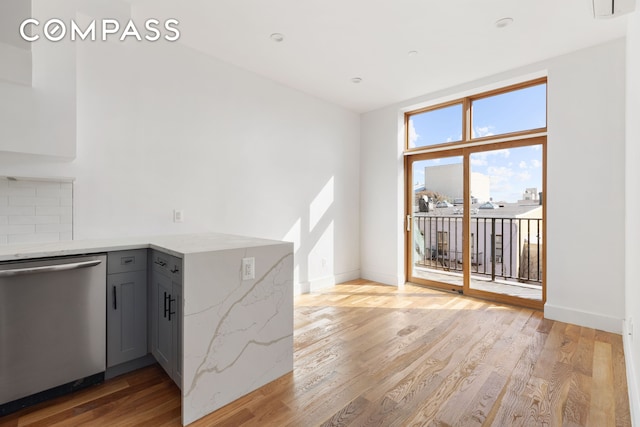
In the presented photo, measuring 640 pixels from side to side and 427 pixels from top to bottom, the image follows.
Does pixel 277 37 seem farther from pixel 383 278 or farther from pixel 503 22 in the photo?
pixel 383 278

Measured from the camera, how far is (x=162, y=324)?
209cm

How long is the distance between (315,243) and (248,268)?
8.24ft

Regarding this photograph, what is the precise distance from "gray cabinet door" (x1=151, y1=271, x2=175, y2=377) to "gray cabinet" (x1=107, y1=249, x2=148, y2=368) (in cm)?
10

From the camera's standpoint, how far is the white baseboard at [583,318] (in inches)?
116

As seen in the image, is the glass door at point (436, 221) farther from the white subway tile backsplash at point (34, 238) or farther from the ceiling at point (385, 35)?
the white subway tile backsplash at point (34, 238)

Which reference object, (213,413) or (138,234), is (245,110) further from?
(213,413)

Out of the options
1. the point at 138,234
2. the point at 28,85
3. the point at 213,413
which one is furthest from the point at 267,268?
the point at 28,85

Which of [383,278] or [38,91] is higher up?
[38,91]

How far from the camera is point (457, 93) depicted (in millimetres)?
4051

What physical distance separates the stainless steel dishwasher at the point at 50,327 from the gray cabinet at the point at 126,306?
56 mm

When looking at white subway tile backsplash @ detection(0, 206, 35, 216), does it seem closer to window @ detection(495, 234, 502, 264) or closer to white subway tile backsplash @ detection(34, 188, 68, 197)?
white subway tile backsplash @ detection(34, 188, 68, 197)

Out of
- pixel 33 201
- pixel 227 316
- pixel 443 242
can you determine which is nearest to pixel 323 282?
pixel 443 242

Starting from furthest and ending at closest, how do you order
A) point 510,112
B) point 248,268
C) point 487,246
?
1. point 487,246
2. point 510,112
3. point 248,268

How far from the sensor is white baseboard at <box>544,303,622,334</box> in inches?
116
